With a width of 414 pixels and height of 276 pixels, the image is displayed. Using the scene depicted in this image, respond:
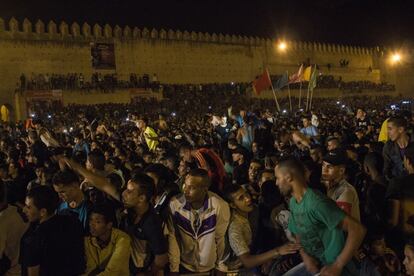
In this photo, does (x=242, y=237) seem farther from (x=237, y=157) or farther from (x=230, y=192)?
(x=237, y=157)

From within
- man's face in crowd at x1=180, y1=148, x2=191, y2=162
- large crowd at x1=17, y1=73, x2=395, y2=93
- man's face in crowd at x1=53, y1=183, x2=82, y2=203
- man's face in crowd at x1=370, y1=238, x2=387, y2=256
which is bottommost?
man's face in crowd at x1=370, y1=238, x2=387, y2=256

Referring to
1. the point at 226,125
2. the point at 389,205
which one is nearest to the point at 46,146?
the point at 226,125

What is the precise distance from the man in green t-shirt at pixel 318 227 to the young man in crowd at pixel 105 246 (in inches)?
44.0

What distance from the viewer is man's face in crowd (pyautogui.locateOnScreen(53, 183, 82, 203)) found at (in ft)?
11.8

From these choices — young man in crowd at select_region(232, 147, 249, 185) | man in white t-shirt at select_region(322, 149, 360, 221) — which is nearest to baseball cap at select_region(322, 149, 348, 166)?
man in white t-shirt at select_region(322, 149, 360, 221)

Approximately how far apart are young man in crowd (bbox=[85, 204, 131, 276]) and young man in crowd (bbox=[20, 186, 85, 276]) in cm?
10

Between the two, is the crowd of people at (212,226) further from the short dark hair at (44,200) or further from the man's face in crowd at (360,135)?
the man's face in crowd at (360,135)

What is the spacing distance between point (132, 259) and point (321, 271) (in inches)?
Result: 51.1

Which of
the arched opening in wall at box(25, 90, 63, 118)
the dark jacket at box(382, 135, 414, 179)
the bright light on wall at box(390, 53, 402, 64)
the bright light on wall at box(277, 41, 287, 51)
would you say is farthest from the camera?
the bright light on wall at box(390, 53, 402, 64)

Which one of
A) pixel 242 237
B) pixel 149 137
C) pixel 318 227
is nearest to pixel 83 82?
pixel 149 137

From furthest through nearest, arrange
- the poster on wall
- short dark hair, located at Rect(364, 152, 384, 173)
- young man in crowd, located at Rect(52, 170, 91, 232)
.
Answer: the poster on wall
short dark hair, located at Rect(364, 152, 384, 173)
young man in crowd, located at Rect(52, 170, 91, 232)

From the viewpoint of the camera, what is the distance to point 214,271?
11.3 ft

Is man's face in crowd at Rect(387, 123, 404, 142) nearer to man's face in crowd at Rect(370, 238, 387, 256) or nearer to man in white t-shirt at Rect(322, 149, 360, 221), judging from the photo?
man in white t-shirt at Rect(322, 149, 360, 221)

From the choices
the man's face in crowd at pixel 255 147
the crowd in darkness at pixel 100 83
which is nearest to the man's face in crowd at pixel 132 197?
the man's face in crowd at pixel 255 147
